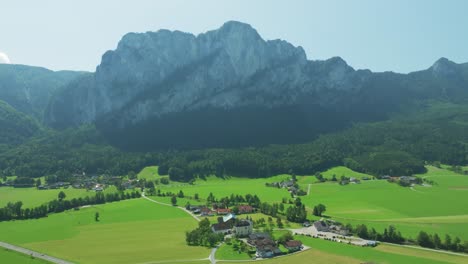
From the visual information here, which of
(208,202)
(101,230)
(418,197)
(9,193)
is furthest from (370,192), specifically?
(9,193)

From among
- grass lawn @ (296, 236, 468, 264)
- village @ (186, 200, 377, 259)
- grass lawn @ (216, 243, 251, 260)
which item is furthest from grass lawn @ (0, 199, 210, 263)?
grass lawn @ (296, 236, 468, 264)

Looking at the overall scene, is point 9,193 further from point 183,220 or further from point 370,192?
point 370,192

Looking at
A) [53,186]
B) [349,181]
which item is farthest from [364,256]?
[53,186]

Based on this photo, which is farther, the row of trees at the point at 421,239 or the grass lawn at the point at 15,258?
the row of trees at the point at 421,239

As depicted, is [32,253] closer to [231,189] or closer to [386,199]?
[231,189]

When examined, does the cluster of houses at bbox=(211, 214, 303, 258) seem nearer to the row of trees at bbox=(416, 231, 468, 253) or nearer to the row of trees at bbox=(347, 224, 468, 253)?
the row of trees at bbox=(347, 224, 468, 253)

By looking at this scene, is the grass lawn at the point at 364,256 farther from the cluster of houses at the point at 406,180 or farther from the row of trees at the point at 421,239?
the cluster of houses at the point at 406,180

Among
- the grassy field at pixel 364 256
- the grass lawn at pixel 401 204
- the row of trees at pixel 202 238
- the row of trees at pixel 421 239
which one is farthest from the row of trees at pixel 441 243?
the row of trees at pixel 202 238
